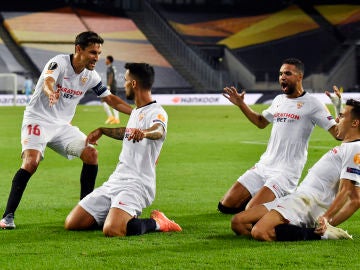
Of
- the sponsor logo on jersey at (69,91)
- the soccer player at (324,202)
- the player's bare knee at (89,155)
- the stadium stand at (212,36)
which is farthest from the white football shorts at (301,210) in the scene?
the stadium stand at (212,36)

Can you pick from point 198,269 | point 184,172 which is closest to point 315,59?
point 184,172

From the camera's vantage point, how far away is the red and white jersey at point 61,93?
1061cm

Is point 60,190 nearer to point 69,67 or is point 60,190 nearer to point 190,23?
point 69,67

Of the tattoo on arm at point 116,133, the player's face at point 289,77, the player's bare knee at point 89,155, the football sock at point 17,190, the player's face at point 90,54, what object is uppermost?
the player's face at point 90,54

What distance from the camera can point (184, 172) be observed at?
52.5ft

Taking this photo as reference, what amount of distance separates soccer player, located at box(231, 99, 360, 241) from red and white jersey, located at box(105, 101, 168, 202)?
103 centimetres

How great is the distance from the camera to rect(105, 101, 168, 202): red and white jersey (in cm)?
952

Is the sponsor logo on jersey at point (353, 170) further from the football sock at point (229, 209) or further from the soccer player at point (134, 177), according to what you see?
the football sock at point (229, 209)

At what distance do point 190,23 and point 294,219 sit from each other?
55.4 meters

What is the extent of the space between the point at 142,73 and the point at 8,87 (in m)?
42.9

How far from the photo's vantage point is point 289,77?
34.3 feet

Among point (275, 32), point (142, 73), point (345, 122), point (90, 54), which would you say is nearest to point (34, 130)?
point (90, 54)

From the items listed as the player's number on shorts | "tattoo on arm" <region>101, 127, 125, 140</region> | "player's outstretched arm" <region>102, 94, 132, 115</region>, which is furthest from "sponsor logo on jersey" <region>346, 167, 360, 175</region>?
the player's number on shorts

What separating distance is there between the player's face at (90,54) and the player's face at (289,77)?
82.1 inches
